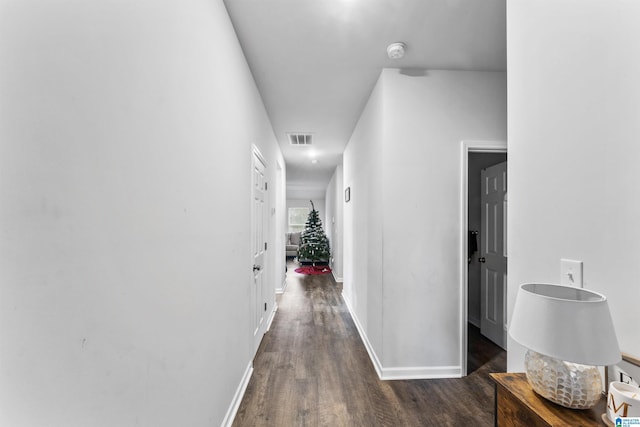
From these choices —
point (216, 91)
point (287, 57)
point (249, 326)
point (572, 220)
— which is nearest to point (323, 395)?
point (249, 326)

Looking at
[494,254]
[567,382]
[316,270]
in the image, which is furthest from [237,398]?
[316,270]

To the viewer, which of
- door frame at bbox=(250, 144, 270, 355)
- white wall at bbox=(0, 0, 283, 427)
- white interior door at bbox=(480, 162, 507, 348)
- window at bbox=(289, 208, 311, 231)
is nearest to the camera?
white wall at bbox=(0, 0, 283, 427)

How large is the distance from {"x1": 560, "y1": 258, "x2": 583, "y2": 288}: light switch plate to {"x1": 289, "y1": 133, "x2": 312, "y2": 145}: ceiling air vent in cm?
375

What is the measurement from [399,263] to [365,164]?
1.31 m

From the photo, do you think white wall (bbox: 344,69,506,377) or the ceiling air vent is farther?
the ceiling air vent

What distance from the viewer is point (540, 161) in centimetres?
105

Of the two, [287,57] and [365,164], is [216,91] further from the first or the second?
[365,164]

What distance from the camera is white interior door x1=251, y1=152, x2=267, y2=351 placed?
2.79m

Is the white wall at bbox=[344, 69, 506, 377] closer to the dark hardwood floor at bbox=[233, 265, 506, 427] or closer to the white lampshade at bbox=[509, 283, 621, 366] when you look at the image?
the dark hardwood floor at bbox=[233, 265, 506, 427]

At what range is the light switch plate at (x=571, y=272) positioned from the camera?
35.4 inches

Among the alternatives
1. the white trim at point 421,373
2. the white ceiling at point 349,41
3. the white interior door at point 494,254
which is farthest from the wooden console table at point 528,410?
the white interior door at point 494,254

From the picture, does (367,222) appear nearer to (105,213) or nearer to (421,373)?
(421,373)

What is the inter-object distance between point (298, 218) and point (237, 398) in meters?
10.4

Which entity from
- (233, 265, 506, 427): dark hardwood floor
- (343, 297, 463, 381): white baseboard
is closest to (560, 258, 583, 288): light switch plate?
(233, 265, 506, 427): dark hardwood floor
